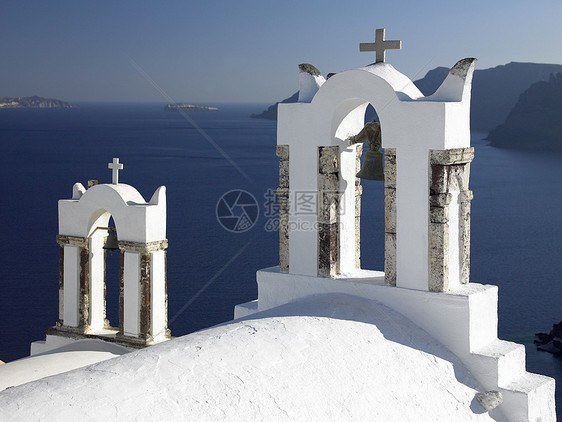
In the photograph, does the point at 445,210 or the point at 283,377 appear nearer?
the point at 283,377

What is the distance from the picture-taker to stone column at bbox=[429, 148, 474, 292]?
21.4 feet

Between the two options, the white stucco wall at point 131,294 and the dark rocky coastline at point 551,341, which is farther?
the dark rocky coastline at point 551,341

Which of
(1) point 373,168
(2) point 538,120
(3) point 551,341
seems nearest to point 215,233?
(3) point 551,341

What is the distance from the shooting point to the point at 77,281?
9594mm

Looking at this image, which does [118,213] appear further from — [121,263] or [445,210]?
[445,210]

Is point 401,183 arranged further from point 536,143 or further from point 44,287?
point 536,143

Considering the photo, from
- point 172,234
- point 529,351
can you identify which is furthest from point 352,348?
point 172,234

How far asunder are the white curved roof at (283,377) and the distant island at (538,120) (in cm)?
8431

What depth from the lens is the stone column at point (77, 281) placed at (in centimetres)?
960

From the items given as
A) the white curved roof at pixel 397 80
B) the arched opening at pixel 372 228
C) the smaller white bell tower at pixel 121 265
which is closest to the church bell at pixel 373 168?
the white curved roof at pixel 397 80

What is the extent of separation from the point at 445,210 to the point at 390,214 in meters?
0.52

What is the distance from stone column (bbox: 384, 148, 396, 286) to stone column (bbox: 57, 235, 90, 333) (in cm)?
437

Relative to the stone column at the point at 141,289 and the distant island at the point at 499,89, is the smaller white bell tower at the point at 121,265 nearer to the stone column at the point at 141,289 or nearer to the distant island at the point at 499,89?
the stone column at the point at 141,289

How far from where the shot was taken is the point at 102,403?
4398 millimetres
